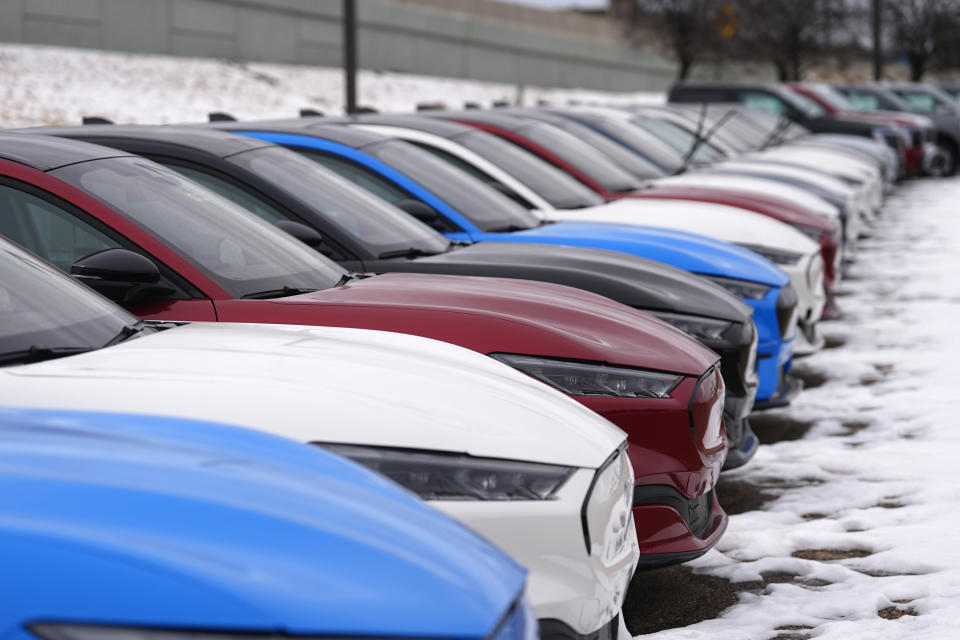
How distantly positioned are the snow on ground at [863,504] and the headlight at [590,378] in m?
0.78

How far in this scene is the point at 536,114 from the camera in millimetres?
10859

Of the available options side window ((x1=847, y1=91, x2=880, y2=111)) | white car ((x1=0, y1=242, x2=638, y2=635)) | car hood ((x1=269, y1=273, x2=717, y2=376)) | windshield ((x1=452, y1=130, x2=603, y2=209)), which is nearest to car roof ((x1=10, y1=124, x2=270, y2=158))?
car hood ((x1=269, y1=273, x2=717, y2=376))

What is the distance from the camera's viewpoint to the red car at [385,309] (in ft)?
13.7

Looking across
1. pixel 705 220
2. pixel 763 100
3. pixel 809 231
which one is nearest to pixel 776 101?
pixel 763 100

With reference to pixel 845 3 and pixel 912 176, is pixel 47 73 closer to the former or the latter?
pixel 912 176

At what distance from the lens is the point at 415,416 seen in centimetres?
303

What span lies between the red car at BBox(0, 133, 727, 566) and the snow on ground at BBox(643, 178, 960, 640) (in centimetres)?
47

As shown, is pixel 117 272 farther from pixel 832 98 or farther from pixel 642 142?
pixel 832 98

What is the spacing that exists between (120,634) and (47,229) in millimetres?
2942

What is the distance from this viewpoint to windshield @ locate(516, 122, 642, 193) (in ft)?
30.6

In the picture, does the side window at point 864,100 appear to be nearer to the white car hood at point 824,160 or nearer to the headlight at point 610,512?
the white car hood at point 824,160

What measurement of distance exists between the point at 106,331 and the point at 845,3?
51.6m

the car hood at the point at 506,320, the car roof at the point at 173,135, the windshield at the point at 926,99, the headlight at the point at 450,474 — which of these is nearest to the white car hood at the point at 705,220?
the car roof at the point at 173,135

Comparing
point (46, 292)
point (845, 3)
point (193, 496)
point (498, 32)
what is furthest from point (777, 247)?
point (845, 3)
